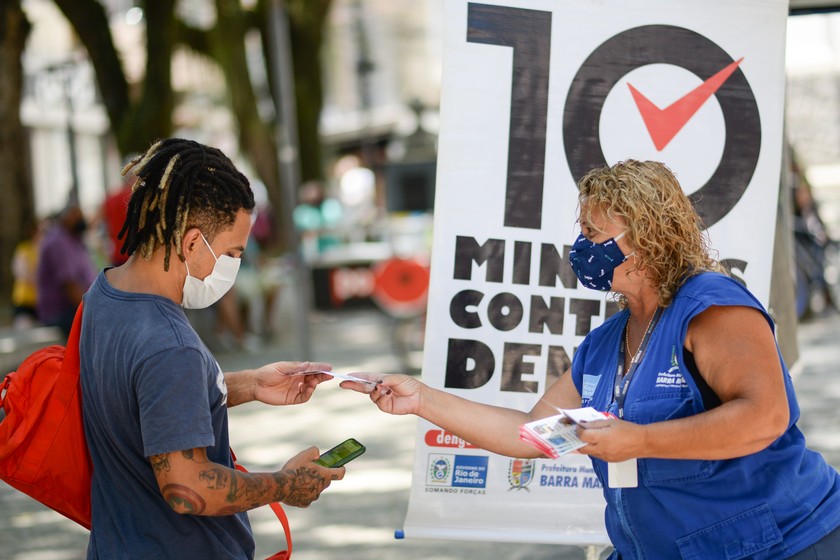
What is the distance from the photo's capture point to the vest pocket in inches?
90.2

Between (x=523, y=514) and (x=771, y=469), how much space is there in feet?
4.78

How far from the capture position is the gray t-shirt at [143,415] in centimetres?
214

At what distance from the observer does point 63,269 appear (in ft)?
31.1

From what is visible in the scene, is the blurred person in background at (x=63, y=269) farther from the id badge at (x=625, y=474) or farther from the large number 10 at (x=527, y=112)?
the id badge at (x=625, y=474)

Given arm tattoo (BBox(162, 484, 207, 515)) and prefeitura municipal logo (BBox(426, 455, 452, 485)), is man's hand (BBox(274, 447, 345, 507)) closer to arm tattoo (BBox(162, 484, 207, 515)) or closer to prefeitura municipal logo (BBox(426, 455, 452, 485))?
arm tattoo (BBox(162, 484, 207, 515))

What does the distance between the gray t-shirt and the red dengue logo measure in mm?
1254

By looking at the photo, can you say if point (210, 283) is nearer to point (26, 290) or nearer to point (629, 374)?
point (629, 374)

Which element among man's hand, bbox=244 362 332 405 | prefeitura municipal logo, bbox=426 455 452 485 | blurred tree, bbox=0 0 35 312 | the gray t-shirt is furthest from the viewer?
blurred tree, bbox=0 0 35 312

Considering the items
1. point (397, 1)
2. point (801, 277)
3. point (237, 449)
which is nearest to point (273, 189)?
point (801, 277)

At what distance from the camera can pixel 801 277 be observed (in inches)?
469

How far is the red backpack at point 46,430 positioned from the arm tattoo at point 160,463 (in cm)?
27

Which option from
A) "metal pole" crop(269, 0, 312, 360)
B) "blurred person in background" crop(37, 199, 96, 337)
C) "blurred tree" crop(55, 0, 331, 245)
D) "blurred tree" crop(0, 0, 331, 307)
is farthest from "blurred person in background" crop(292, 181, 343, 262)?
"blurred person in background" crop(37, 199, 96, 337)

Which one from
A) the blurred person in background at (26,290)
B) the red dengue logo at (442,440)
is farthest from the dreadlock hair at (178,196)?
the blurred person in background at (26,290)

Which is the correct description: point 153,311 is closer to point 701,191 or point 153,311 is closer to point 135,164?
point 135,164
